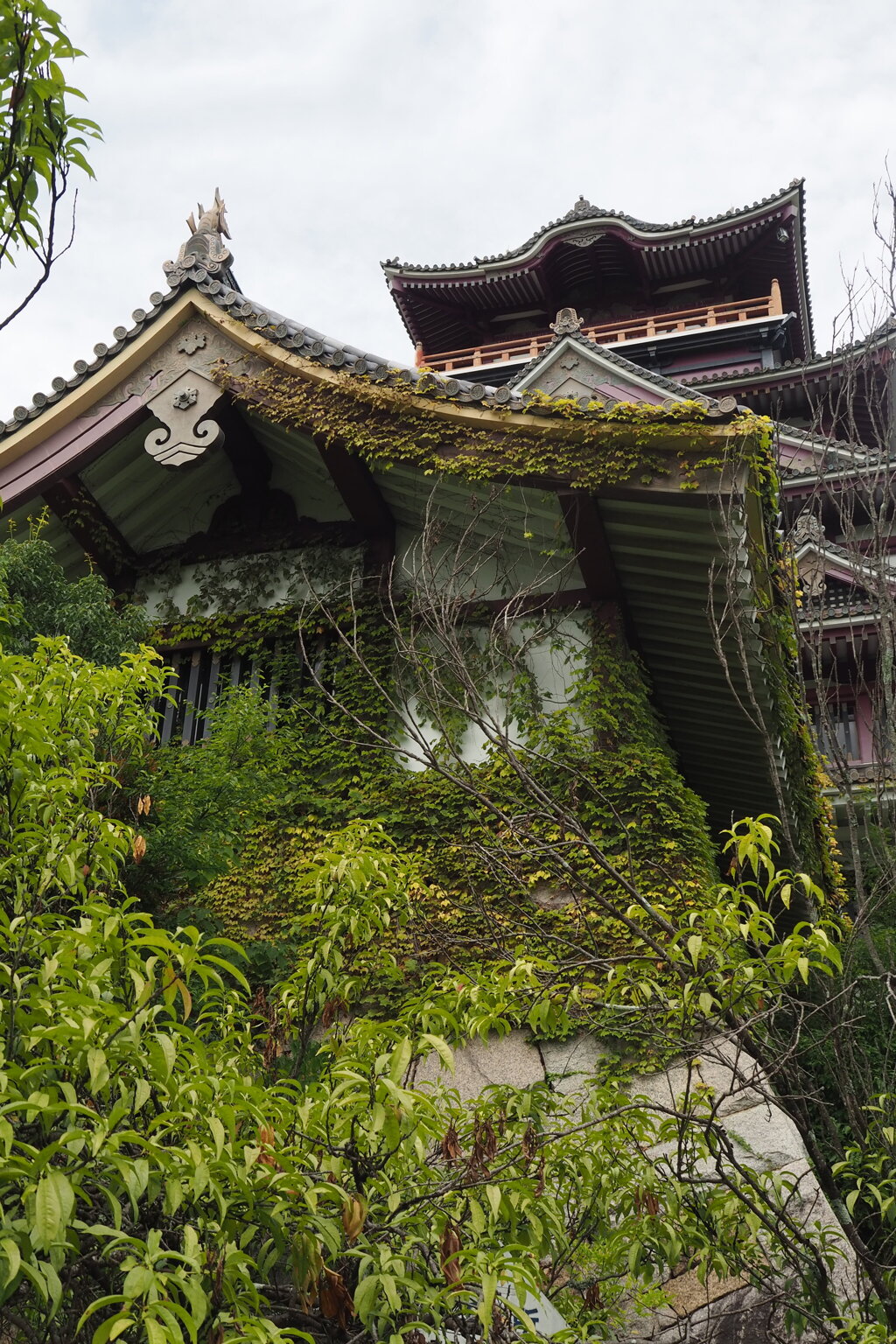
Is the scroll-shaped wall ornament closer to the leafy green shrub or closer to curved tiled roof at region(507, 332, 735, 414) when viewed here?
the leafy green shrub

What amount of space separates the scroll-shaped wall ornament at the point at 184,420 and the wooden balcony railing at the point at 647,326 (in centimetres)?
1581

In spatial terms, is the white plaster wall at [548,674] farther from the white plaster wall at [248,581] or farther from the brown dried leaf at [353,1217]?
the brown dried leaf at [353,1217]

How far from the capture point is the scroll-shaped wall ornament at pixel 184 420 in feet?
25.3

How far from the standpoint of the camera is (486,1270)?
2668 millimetres

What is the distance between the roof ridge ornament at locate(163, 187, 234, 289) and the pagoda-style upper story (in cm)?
1509

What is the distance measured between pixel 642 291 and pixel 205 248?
59.8ft

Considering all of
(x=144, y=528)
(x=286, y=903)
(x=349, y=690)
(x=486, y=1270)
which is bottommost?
(x=486, y=1270)

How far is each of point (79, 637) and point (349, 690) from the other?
182 centimetres

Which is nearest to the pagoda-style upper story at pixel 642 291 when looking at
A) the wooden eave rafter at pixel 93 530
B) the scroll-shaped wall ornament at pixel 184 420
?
the wooden eave rafter at pixel 93 530

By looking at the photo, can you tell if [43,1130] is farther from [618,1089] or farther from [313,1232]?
[618,1089]

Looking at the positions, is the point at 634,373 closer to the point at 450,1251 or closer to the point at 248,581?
the point at 248,581

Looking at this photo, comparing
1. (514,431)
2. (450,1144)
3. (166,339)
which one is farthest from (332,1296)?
(166,339)

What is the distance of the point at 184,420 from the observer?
25.5 feet

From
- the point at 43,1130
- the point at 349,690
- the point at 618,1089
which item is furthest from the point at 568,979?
the point at 349,690
